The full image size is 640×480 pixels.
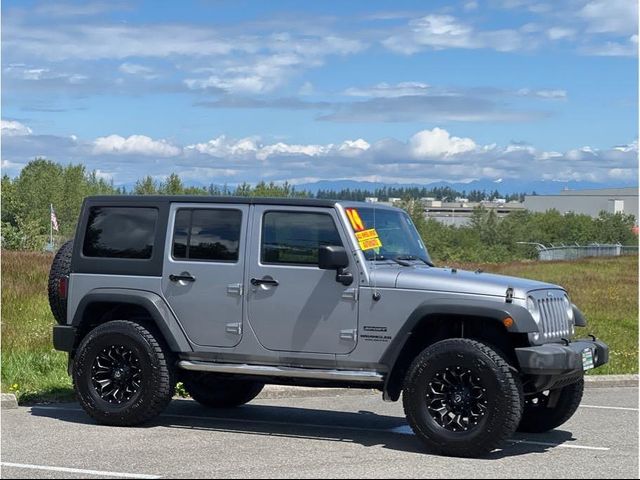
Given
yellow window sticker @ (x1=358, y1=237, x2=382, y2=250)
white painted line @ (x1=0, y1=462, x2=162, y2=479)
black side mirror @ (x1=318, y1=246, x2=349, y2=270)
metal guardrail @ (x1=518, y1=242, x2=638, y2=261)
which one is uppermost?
metal guardrail @ (x1=518, y1=242, x2=638, y2=261)

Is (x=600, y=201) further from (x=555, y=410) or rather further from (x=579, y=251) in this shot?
(x=555, y=410)

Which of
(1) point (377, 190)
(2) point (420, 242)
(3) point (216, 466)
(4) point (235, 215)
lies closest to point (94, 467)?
(3) point (216, 466)

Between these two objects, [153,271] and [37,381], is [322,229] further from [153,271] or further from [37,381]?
[37,381]

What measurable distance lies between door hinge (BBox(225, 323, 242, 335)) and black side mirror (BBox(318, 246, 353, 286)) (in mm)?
939

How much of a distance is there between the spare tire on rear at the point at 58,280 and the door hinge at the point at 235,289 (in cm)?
173

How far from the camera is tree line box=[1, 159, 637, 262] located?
16.1m

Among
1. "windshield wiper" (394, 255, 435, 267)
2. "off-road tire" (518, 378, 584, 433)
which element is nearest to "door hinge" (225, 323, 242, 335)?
"windshield wiper" (394, 255, 435, 267)

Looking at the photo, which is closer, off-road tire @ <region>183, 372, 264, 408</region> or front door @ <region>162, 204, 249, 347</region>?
front door @ <region>162, 204, 249, 347</region>

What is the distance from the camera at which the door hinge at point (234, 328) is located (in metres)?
9.08

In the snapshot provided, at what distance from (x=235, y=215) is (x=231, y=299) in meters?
0.76

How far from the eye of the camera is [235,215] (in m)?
9.33

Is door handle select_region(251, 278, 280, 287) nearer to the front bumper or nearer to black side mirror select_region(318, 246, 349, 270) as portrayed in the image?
black side mirror select_region(318, 246, 349, 270)

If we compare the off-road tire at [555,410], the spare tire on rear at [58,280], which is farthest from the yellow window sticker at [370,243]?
the spare tire on rear at [58,280]

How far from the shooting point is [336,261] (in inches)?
339
